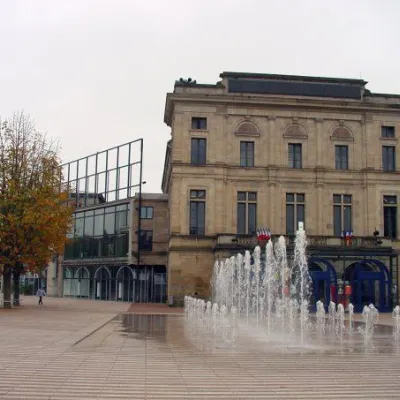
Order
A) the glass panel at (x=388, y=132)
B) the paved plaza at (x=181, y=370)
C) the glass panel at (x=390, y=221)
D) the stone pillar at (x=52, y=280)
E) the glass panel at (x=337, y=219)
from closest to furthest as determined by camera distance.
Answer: the paved plaza at (x=181, y=370)
the glass panel at (x=337, y=219)
the glass panel at (x=390, y=221)
the glass panel at (x=388, y=132)
the stone pillar at (x=52, y=280)

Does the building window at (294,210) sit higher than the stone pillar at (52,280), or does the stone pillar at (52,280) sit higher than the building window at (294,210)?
the building window at (294,210)

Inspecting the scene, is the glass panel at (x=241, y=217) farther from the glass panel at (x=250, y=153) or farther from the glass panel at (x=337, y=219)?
the glass panel at (x=337, y=219)

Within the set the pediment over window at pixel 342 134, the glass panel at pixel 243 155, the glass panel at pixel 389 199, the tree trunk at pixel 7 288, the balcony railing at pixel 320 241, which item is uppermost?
the pediment over window at pixel 342 134

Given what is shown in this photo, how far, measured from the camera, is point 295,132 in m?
51.9

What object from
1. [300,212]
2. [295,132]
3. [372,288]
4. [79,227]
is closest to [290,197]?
[300,212]

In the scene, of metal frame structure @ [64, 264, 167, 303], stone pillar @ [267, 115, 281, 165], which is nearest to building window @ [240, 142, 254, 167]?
stone pillar @ [267, 115, 281, 165]

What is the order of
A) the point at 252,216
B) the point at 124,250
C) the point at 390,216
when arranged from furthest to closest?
the point at 124,250, the point at 390,216, the point at 252,216

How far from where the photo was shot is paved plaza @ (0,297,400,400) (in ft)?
35.2

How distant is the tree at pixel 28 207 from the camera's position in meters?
37.4

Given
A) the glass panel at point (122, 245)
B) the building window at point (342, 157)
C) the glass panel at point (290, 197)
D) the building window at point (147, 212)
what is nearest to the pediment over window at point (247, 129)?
the glass panel at point (290, 197)

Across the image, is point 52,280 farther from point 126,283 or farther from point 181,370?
point 181,370

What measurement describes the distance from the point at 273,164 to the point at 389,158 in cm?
1005

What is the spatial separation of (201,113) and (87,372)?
39888mm

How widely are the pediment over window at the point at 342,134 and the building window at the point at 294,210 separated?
223 inches
